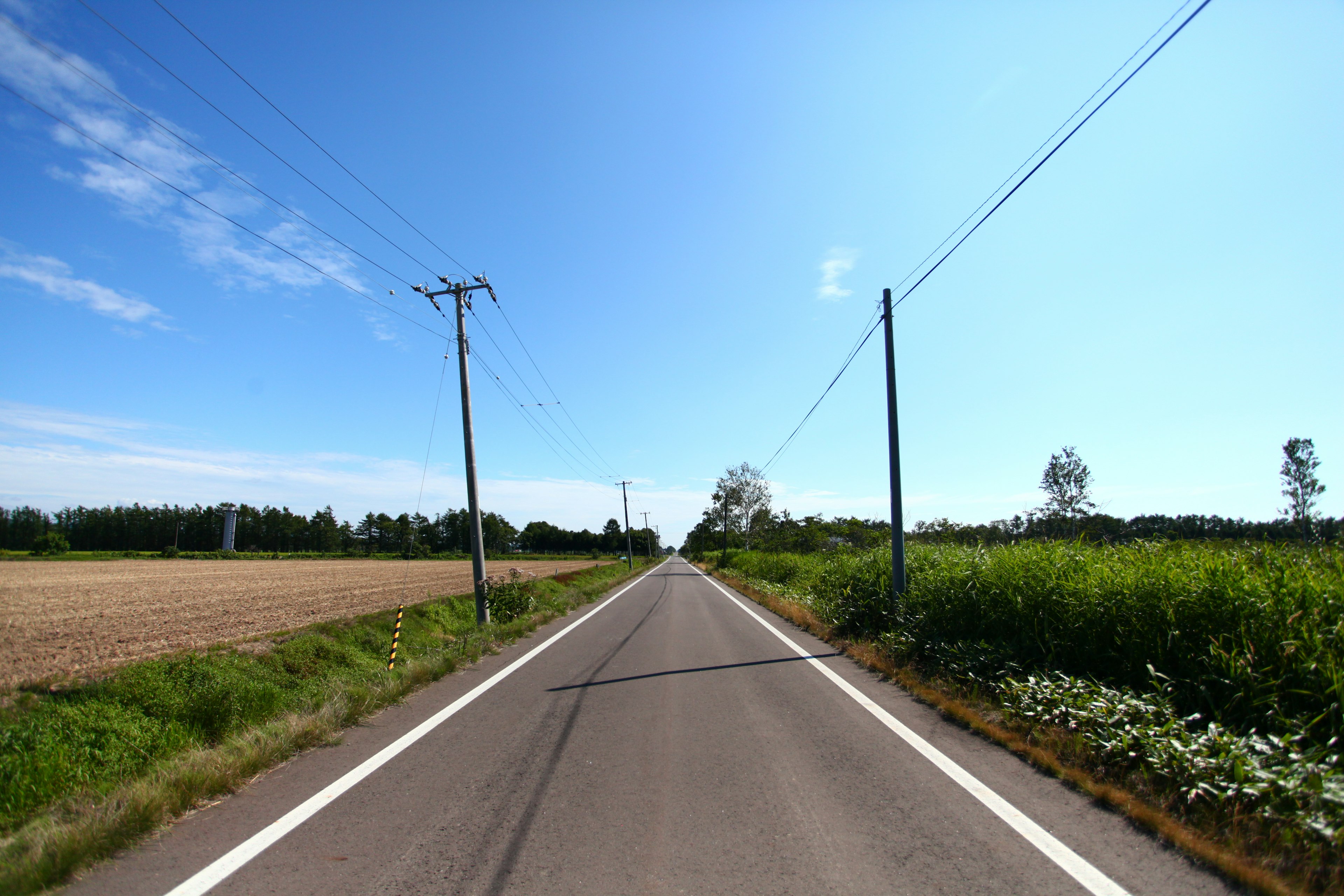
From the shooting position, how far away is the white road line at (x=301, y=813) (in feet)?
9.95

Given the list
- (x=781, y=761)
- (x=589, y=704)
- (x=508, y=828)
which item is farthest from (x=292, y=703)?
(x=781, y=761)

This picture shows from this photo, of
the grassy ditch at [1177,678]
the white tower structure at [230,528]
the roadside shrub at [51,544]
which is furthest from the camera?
the white tower structure at [230,528]

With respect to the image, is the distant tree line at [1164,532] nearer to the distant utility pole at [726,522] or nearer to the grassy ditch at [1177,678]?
the grassy ditch at [1177,678]

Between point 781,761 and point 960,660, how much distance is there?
13.6 ft

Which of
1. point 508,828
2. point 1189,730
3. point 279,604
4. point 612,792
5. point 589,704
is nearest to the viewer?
point 508,828

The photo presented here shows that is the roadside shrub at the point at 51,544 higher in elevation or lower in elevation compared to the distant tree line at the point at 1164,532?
lower

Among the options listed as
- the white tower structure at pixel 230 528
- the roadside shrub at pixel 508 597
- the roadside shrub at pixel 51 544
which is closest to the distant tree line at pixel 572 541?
the white tower structure at pixel 230 528

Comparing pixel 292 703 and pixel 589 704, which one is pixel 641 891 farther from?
pixel 292 703

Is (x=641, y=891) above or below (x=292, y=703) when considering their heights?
above

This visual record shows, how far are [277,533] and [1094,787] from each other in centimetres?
15532

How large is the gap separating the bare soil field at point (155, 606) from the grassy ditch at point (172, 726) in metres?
3.33

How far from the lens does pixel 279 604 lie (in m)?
24.0

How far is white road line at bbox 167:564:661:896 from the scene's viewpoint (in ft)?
9.95

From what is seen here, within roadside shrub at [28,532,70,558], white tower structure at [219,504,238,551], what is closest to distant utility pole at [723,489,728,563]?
white tower structure at [219,504,238,551]
